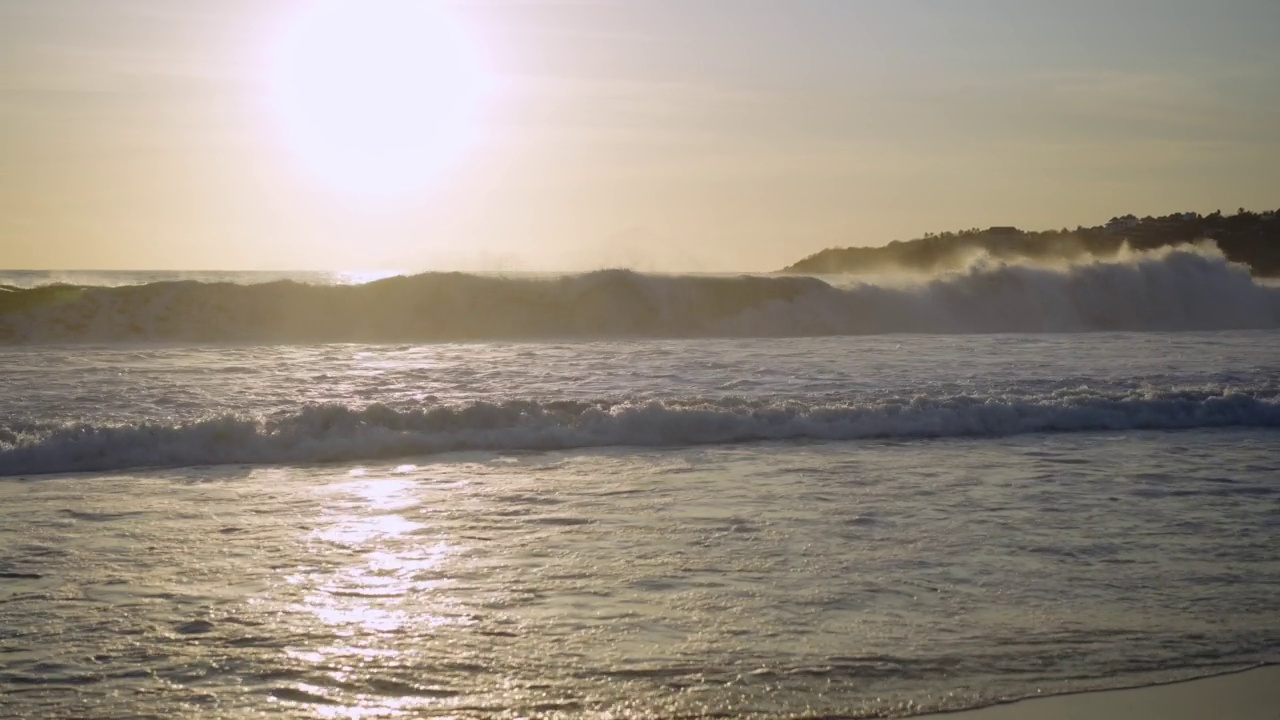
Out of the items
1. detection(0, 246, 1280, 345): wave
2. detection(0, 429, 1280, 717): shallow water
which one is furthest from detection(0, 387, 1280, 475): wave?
detection(0, 246, 1280, 345): wave

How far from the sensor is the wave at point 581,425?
376 inches

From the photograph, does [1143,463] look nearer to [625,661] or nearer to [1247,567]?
[1247,567]

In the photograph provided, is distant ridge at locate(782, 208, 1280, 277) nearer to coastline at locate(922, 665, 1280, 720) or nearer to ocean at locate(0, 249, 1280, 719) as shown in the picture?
ocean at locate(0, 249, 1280, 719)

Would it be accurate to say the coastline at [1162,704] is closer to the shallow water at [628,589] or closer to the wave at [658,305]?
the shallow water at [628,589]

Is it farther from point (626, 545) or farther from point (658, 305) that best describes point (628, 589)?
point (658, 305)

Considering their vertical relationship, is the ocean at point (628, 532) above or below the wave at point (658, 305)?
below

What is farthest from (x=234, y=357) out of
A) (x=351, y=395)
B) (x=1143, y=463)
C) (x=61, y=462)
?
(x=1143, y=463)

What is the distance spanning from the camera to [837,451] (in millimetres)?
9688

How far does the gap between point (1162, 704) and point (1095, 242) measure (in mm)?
51209

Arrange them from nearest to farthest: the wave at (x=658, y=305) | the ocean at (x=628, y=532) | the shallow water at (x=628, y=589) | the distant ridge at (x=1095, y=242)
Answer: the shallow water at (x=628, y=589)
the ocean at (x=628, y=532)
the wave at (x=658, y=305)
the distant ridge at (x=1095, y=242)

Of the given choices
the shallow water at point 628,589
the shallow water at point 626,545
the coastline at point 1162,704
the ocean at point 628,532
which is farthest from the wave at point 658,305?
the coastline at point 1162,704

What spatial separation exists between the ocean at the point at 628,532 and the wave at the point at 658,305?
6.44 meters

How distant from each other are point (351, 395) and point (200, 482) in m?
3.96

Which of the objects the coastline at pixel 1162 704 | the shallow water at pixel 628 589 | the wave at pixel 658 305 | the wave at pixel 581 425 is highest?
the wave at pixel 658 305
